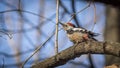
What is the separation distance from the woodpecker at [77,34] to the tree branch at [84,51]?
5 centimetres

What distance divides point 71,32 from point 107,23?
2.98 ft

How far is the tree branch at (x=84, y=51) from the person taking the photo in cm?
175

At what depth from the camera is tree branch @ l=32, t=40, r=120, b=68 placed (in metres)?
1.75

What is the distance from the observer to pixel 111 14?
279 cm

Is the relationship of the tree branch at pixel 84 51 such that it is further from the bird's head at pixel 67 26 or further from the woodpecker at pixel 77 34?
the bird's head at pixel 67 26

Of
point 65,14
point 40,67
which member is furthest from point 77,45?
point 65,14

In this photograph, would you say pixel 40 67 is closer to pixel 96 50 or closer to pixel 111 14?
pixel 96 50

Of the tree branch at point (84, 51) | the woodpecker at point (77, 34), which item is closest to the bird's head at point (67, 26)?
the woodpecker at point (77, 34)

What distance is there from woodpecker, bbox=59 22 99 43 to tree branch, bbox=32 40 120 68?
0.05 meters

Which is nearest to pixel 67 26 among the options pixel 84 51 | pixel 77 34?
pixel 77 34

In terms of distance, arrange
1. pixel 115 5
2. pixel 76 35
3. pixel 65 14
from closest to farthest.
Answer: pixel 76 35, pixel 65 14, pixel 115 5

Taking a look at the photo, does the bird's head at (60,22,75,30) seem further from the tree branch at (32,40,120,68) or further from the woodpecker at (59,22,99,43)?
the tree branch at (32,40,120,68)

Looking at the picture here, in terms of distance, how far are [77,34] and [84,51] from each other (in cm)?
15

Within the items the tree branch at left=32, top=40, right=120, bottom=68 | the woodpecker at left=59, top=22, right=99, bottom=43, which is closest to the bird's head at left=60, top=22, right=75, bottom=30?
the woodpecker at left=59, top=22, right=99, bottom=43
